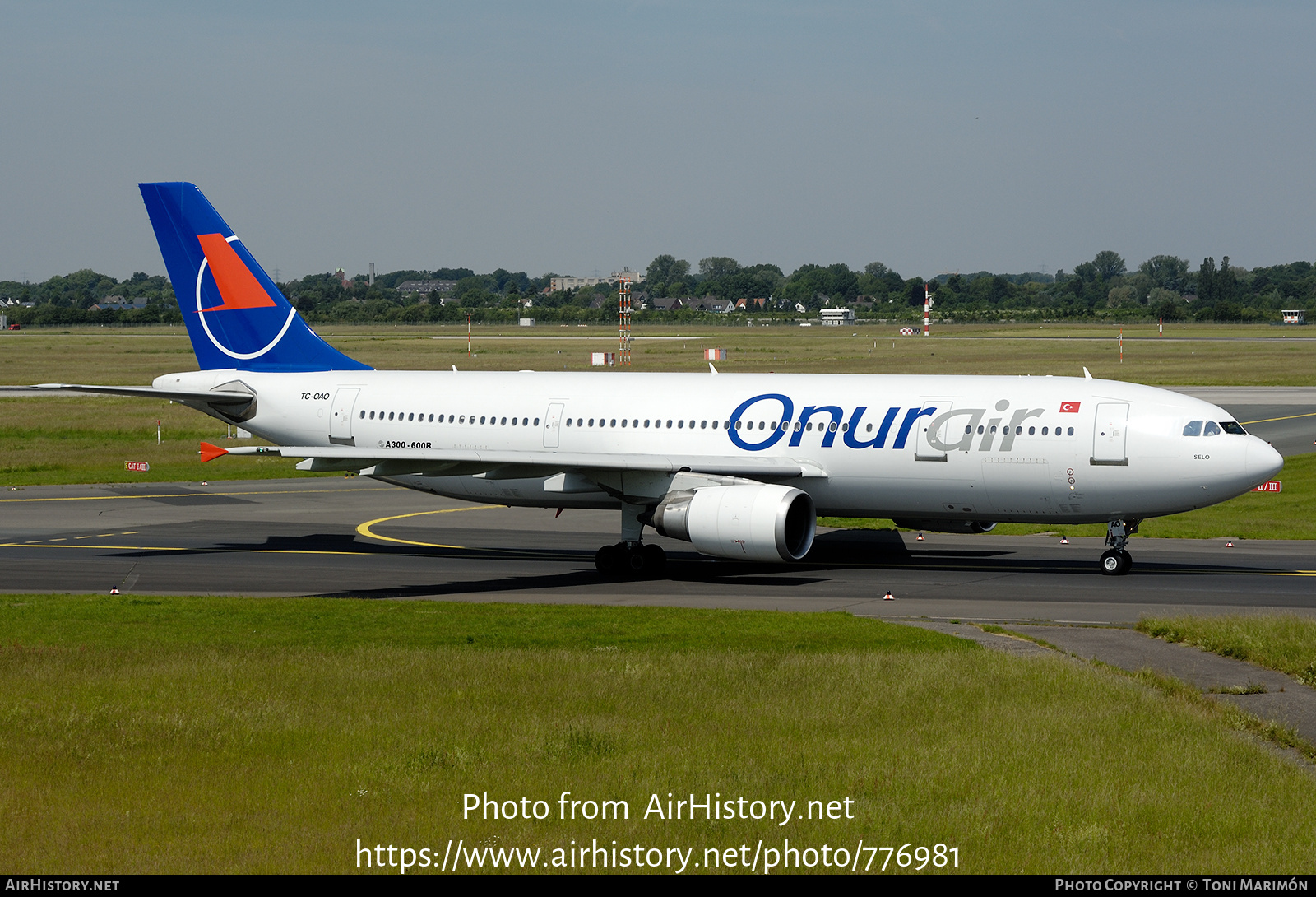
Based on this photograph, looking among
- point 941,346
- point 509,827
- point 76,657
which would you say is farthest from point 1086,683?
point 941,346

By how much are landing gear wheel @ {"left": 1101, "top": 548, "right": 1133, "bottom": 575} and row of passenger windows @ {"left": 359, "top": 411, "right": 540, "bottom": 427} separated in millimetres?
14778

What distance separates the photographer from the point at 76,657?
881 inches

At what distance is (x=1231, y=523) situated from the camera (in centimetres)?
4366

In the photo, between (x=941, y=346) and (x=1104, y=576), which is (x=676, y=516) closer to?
(x=1104, y=576)

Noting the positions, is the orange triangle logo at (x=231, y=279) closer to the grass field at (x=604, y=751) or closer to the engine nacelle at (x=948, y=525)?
the grass field at (x=604, y=751)

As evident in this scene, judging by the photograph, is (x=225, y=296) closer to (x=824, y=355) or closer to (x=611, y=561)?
(x=611, y=561)

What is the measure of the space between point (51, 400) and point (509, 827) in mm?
90968

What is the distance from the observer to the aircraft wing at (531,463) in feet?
110

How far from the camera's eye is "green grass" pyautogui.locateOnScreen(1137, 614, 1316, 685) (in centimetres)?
2203

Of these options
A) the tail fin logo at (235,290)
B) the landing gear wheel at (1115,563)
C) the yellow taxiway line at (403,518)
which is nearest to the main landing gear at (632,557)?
the yellow taxiway line at (403,518)

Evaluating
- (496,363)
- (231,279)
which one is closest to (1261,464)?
(231,279)

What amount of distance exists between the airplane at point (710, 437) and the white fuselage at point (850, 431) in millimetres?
45

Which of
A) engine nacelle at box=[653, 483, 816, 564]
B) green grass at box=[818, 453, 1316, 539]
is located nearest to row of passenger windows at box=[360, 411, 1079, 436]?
engine nacelle at box=[653, 483, 816, 564]

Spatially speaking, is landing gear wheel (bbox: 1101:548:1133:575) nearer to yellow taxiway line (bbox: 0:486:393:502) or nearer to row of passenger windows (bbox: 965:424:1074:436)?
row of passenger windows (bbox: 965:424:1074:436)
